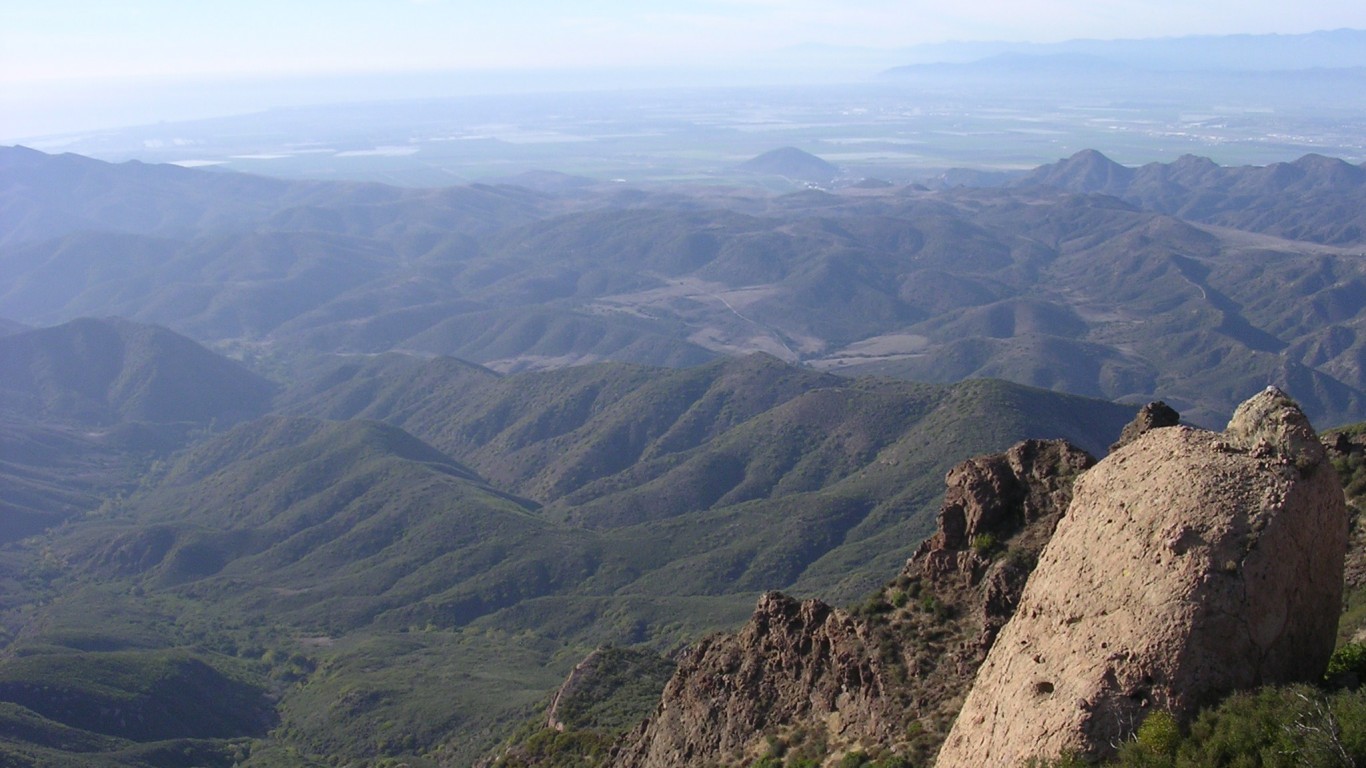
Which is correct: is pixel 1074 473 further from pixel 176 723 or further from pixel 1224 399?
pixel 1224 399

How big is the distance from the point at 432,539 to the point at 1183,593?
88972 mm

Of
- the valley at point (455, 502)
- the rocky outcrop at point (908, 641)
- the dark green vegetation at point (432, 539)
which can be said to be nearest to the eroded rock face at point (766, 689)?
the rocky outcrop at point (908, 641)

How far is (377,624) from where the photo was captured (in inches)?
3386

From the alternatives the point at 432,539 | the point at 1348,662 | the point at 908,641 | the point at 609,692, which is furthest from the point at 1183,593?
the point at 432,539

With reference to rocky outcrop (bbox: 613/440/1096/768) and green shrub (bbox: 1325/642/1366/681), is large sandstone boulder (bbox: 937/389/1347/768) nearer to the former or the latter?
green shrub (bbox: 1325/642/1366/681)

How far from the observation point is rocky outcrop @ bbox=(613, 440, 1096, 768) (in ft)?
75.3

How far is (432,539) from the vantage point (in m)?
97.4

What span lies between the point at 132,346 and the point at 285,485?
69151 mm

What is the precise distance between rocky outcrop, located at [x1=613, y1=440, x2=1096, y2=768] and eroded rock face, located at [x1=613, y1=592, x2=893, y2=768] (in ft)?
0.13

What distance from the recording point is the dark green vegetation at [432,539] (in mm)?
64875

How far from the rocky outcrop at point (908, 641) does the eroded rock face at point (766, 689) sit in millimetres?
38

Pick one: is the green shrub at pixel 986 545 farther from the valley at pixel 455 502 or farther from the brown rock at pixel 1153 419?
the brown rock at pixel 1153 419

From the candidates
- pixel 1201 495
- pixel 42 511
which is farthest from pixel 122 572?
pixel 1201 495

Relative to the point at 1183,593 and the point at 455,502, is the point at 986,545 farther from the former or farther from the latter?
the point at 455,502
